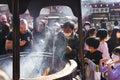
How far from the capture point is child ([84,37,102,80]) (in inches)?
158

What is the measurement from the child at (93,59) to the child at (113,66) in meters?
0.10

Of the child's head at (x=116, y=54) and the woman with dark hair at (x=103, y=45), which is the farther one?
the woman with dark hair at (x=103, y=45)

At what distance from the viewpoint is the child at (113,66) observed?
3.82 meters

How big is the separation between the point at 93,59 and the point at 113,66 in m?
0.38

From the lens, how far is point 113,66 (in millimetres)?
3912

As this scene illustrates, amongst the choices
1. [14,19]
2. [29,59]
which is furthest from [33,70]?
[14,19]

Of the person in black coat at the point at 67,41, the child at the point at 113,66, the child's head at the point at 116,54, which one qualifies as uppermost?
the person in black coat at the point at 67,41

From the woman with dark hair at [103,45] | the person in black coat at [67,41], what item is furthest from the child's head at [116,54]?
the person in black coat at [67,41]

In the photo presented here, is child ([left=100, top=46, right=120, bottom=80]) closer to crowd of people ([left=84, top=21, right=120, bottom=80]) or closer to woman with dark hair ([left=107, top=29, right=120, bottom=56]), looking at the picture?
crowd of people ([left=84, top=21, right=120, bottom=80])

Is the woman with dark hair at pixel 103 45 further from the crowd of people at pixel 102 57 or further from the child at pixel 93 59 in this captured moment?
the child at pixel 93 59

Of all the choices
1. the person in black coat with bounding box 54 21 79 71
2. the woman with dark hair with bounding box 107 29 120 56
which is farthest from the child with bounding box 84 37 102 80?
the woman with dark hair with bounding box 107 29 120 56

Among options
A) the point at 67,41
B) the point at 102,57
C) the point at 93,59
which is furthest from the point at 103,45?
the point at 67,41

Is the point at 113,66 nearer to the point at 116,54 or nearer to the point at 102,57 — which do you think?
the point at 116,54

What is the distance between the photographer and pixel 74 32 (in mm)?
4355
